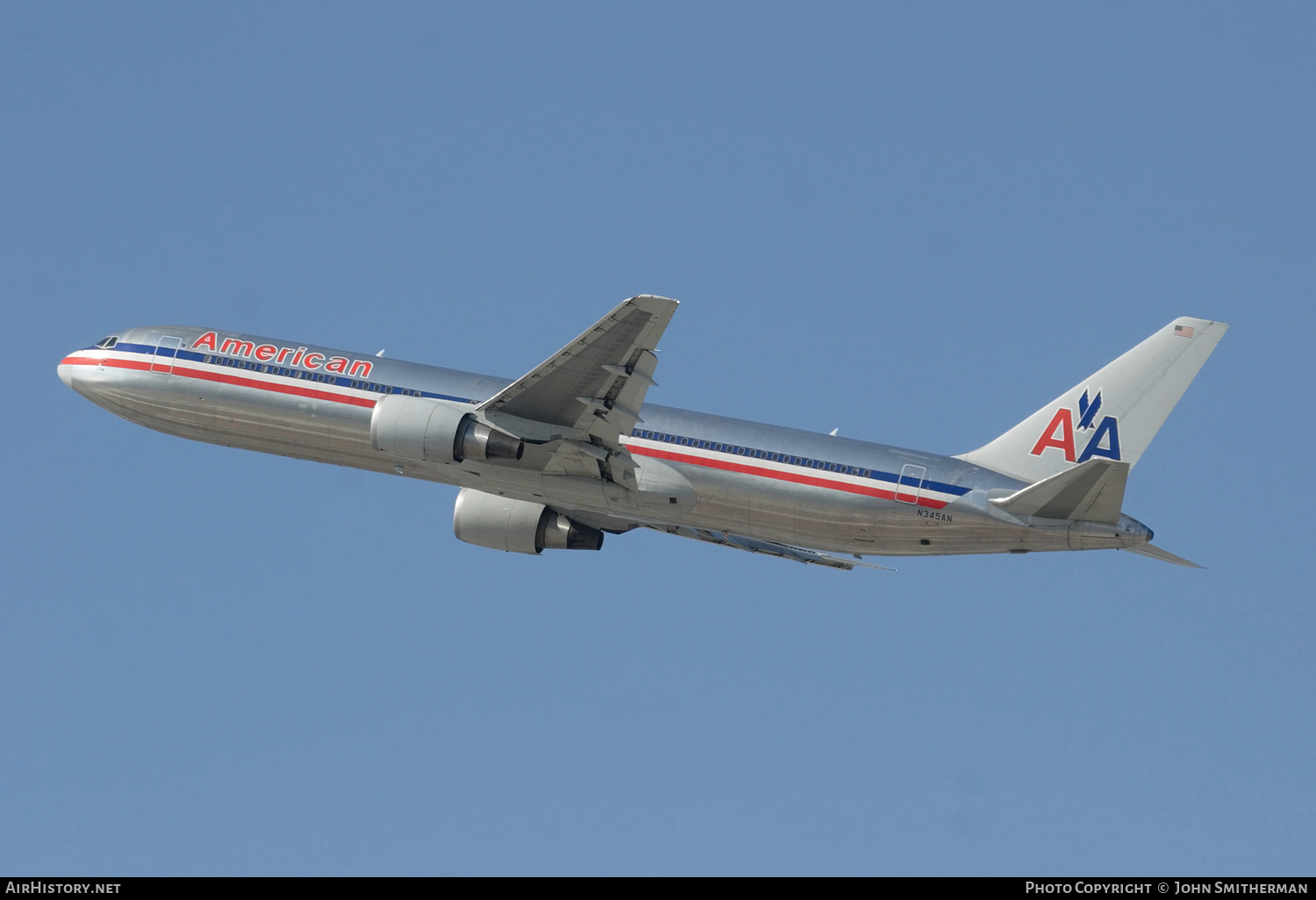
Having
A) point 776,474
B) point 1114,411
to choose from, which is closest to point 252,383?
point 776,474

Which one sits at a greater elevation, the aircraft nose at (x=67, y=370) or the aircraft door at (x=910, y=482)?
the aircraft nose at (x=67, y=370)

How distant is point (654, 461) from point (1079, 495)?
40.5 feet

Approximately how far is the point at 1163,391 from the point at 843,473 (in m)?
9.80

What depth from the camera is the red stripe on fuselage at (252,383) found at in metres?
46.0

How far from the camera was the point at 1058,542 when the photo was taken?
40.9 metres

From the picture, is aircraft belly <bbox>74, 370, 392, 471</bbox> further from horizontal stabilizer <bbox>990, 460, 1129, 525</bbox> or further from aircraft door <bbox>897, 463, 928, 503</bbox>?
horizontal stabilizer <bbox>990, 460, 1129, 525</bbox>

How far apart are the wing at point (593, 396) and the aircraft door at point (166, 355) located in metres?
Result: 11.6

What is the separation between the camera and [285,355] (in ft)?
155

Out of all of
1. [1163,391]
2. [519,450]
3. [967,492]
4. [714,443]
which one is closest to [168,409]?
[519,450]

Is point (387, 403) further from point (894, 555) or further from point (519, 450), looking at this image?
point (894, 555)

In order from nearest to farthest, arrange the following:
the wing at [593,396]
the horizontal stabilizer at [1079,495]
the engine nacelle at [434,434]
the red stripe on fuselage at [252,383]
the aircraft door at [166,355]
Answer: the horizontal stabilizer at [1079,495], the wing at [593,396], the engine nacelle at [434,434], the red stripe on fuselage at [252,383], the aircraft door at [166,355]

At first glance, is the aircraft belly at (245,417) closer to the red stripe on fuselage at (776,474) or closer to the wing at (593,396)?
the wing at (593,396)

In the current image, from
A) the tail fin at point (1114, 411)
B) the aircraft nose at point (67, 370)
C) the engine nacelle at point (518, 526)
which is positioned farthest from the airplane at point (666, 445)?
the aircraft nose at point (67, 370)

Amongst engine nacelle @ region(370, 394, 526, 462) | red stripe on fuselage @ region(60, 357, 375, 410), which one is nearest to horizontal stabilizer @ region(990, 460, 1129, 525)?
engine nacelle @ region(370, 394, 526, 462)
